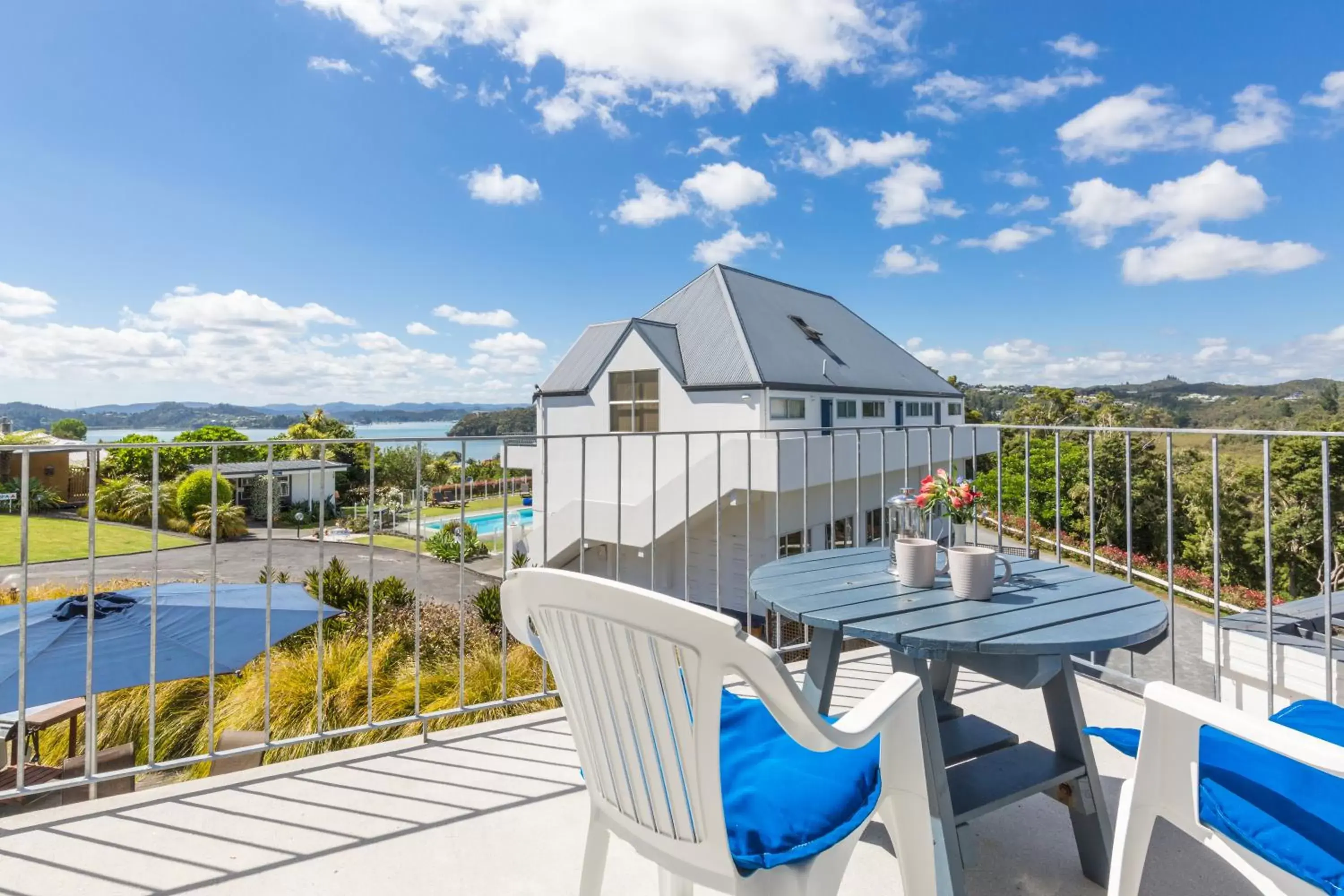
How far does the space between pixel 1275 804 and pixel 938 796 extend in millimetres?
621

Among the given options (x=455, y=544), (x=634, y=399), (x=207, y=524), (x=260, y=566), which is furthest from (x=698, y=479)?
(x=207, y=524)

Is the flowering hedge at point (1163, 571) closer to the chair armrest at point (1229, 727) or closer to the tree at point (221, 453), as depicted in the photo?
the chair armrest at point (1229, 727)

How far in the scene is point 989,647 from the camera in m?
1.31

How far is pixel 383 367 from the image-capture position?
62.4m

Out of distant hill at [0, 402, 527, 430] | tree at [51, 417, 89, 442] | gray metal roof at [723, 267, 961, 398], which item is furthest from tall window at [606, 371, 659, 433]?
tree at [51, 417, 89, 442]

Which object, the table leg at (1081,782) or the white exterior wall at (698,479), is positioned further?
the white exterior wall at (698,479)

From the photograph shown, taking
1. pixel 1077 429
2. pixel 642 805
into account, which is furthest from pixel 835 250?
pixel 642 805

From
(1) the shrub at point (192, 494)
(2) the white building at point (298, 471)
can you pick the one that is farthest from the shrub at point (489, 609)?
(1) the shrub at point (192, 494)

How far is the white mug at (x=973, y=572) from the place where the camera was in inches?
65.0

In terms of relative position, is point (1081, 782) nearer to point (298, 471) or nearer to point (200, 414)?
point (298, 471)

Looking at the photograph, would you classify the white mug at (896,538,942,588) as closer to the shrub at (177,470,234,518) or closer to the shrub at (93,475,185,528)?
the shrub at (93,475,185,528)

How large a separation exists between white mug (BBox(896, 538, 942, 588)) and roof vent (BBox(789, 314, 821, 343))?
16017 millimetres

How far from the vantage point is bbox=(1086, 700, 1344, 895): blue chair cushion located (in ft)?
2.99

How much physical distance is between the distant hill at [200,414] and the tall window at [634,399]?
1662 cm
